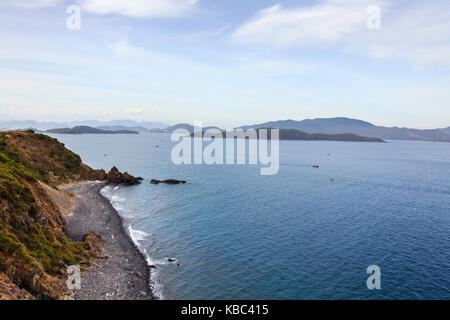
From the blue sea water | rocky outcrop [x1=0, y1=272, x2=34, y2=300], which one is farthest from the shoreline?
rocky outcrop [x1=0, y1=272, x2=34, y2=300]

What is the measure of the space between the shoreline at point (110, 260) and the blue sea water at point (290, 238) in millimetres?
2005

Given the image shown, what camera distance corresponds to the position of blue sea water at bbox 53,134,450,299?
35.7m

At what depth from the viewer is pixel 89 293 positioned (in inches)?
1265

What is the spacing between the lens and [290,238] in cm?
5084

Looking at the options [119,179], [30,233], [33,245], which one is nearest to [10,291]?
[33,245]

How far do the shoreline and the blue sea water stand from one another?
6.58 feet

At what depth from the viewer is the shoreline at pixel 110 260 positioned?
33409 millimetres

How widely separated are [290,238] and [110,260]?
2933cm
